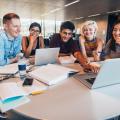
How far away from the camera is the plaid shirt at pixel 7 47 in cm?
188

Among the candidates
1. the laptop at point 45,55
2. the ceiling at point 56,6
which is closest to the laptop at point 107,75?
the laptop at point 45,55

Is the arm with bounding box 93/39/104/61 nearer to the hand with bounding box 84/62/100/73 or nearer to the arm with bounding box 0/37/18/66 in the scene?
the hand with bounding box 84/62/100/73

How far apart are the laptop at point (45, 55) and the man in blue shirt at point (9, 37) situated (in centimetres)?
32

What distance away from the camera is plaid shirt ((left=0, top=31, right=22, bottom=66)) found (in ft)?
6.16

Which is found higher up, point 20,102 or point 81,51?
point 81,51

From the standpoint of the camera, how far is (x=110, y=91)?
1093mm

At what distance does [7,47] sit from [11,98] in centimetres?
123

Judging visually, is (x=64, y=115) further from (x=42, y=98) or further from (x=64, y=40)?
(x=64, y=40)

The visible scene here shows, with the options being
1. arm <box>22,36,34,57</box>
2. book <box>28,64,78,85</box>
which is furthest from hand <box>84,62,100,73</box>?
arm <box>22,36,34,57</box>

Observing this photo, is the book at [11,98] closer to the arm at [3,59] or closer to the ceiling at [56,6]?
the arm at [3,59]

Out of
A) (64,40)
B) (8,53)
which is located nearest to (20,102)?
(8,53)

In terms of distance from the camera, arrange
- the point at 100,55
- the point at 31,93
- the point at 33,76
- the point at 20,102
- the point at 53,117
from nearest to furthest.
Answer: the point at 53,117
the point at 20,102
the point at 31,93
the point at 33,76
the point at 100,55

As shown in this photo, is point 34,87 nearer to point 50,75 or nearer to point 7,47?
point 50,75

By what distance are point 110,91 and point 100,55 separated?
108 cm
